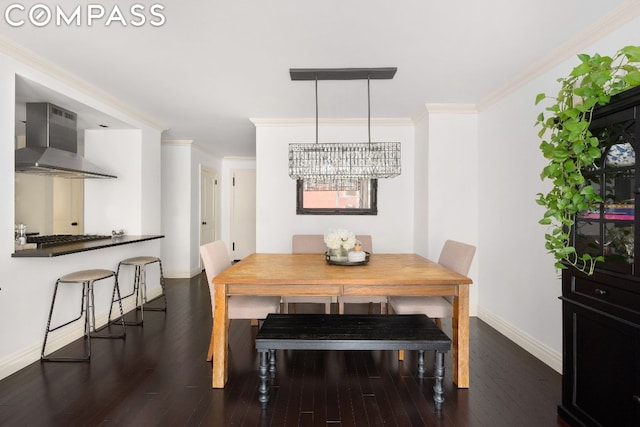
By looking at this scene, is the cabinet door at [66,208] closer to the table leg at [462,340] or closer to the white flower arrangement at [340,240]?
the white flower arrangement at [340,240]

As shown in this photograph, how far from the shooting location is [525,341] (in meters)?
2.89

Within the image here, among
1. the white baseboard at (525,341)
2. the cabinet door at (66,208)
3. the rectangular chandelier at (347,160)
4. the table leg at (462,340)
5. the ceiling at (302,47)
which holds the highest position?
the ceiling at (302,47)

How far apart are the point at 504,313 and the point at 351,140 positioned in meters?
2.63

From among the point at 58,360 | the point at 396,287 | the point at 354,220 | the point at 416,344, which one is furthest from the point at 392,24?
the point at 58,360

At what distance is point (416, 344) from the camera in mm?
2002

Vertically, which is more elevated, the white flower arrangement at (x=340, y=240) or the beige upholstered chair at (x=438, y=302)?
the white flower arrangement at (x=340, y=240)

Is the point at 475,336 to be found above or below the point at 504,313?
below

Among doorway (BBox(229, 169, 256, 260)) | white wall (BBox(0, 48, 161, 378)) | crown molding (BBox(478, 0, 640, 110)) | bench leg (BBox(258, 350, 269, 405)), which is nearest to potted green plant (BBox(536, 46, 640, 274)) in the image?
crown molding (BBox(478, 0, 640, 110))

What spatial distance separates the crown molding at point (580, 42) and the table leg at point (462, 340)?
6.10ft

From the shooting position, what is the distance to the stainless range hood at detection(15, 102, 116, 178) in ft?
9.13

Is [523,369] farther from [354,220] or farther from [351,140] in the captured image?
[351,140]

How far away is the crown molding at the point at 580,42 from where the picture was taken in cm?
195

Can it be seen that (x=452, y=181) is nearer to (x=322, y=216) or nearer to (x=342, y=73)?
(x=322, y=216)

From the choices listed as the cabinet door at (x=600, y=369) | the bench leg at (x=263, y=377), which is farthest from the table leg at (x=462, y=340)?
the bench leg at (x=263, y=377)
